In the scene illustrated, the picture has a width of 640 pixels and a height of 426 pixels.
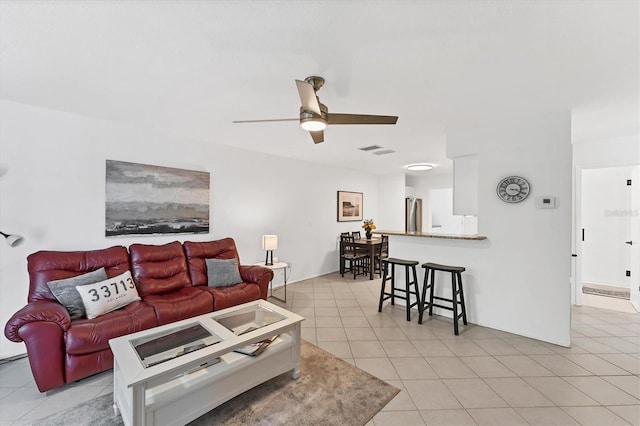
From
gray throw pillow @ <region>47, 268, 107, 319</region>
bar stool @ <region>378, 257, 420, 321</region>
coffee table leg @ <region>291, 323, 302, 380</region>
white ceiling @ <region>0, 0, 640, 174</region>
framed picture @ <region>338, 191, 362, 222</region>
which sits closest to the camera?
white ceiling @ <region>0, 0, 640, 174</region>

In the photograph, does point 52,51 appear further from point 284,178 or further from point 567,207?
point 567,207

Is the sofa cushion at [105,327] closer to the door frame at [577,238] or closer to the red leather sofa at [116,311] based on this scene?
the red leather sofa at [116,311]

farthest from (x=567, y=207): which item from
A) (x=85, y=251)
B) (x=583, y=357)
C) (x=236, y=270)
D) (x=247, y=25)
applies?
(x=85, y=251)

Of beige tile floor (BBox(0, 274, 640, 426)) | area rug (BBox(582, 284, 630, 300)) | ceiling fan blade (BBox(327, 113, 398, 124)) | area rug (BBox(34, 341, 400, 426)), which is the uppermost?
ceiling fan blade (BBox(327, 113, 398, 124))

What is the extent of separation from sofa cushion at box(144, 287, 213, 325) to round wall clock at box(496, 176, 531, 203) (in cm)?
349

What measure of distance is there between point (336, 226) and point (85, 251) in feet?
14.4

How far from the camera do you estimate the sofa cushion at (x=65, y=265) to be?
2453 mm

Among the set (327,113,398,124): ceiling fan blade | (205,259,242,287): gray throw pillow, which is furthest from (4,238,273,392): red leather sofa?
(327,113,398,124): ceiling fan blade

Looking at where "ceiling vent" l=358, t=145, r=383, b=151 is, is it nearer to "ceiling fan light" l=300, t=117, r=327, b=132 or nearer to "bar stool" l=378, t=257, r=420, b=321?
"bar stool" l=378, t=257, r=420, b=321

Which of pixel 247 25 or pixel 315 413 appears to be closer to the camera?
pixel 247 25

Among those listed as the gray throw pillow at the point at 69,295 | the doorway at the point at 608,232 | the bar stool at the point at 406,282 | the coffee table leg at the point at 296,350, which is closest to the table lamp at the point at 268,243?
the bar stool at the point at 406,282

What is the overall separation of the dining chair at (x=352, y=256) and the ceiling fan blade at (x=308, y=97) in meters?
4.12

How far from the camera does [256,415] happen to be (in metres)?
1.89

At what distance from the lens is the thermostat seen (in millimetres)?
2873
